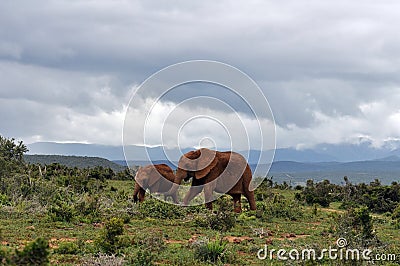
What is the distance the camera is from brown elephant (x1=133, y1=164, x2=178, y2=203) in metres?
28.6

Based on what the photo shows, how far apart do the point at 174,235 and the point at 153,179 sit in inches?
421

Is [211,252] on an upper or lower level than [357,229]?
lower

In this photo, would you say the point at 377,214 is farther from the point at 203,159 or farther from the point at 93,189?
the point at 93,189

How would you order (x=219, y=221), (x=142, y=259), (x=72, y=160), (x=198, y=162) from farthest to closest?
1. (x=72, y=160)
2. (x=198, y=162)
3. (x=219, y=221)
4. (x=142, y=259)

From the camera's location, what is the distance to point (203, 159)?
A: 81.4ft

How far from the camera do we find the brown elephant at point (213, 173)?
Result: 24688mm

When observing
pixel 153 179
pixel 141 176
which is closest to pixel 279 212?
pixel 153 179

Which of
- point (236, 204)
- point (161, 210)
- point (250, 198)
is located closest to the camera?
point (161, 210)

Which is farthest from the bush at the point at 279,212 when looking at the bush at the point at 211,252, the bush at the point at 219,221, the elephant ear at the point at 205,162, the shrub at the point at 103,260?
the shrub at the point at 103,260

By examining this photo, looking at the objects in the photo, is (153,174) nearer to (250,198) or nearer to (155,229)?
(250,198)

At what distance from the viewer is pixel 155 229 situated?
64.0ft

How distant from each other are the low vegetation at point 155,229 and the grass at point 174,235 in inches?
1.1

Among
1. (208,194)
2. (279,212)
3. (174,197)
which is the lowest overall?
(279,212)

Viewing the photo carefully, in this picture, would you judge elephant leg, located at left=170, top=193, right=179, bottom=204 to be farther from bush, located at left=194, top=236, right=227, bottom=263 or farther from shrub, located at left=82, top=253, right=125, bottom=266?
shrub, located at left=82, top=253, right=125, bottom=266
